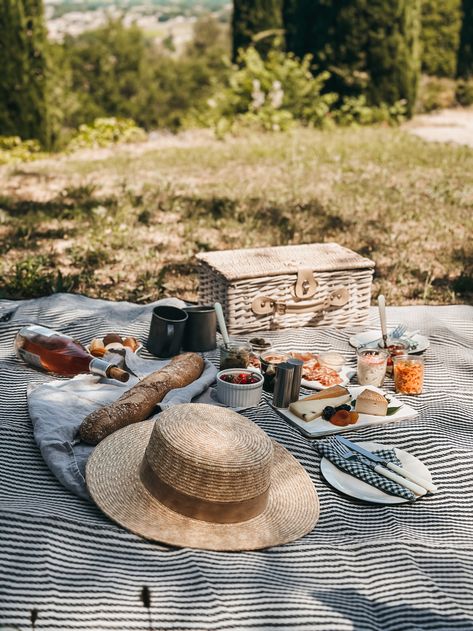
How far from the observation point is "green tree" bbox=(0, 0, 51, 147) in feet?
36.9

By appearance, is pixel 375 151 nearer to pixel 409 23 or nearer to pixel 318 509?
pixel 409 23

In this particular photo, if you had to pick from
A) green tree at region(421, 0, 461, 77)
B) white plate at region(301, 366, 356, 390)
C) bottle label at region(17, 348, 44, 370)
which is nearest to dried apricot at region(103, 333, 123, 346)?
bottle label at region(17, 348, 44, 370)

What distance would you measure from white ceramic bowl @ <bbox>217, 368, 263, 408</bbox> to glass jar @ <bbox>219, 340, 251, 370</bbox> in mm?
212

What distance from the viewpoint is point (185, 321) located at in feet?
13.4

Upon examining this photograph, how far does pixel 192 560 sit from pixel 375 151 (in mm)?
8660

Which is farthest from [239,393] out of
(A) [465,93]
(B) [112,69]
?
(B) [112,69]

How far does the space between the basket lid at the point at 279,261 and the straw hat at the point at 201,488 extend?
69.1 inches

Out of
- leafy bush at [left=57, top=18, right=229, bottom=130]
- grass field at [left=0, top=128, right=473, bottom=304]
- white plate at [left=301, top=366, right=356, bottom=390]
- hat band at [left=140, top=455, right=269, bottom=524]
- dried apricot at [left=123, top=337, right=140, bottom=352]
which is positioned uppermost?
hat band at [left=140, top=455, right=269, bottom=524]

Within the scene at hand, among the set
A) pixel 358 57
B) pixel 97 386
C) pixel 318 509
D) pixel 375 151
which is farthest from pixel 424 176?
pixel 318 509

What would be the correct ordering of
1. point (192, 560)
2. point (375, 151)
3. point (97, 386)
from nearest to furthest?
1. point (192, 560)
2. point (97, 386)
3. point (375, 151)

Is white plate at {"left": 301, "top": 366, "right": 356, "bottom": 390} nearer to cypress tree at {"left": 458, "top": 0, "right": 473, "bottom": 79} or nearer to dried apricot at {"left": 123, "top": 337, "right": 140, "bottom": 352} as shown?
dried apricot at {"left": 123, "top": 337, "right": 140, "bottom": 352}

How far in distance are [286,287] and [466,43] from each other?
15.2 metres

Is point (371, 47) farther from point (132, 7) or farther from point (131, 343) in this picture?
point (132, 7)

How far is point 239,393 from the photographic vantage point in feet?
11.6
